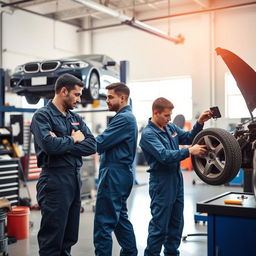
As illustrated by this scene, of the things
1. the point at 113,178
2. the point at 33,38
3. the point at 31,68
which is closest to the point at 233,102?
the point at 33,38

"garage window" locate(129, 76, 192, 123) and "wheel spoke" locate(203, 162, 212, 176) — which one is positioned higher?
"garage window" locate(129, 76, 192, 123)

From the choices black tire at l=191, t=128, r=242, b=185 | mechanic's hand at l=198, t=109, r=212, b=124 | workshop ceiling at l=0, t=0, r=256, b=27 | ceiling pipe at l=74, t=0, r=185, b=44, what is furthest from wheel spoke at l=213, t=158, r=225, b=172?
workshop ceiling at l=0, t=0, r=256, b=27

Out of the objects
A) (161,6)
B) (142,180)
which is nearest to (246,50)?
(161,6)

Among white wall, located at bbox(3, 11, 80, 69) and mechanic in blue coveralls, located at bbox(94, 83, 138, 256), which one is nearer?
mechanic in blue coveralls, located at bbox(94, 83, 138, 256)

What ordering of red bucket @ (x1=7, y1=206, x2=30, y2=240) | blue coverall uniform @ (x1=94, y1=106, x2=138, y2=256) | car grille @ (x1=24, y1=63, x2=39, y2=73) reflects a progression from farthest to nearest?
car grille @ (x1=24, y1=63, x2=39, y2=73) → red bucket @ (x1=7, y1=206, x2=30, y2=240) → blue coverall uniform @ (x1=94, y1=106, x2=138, y2=256)

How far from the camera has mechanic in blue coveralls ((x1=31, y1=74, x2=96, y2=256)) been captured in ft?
8.00

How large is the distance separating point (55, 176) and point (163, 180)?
2.60 feet

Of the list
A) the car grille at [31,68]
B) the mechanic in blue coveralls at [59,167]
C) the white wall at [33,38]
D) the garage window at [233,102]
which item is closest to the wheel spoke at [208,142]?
the mechanic in blue coveralls at [59,167]

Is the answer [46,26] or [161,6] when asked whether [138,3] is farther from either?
[46,26]

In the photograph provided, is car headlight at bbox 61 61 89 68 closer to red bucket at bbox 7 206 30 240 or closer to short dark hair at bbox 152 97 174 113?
red bucket at bbox 7 206 30 240

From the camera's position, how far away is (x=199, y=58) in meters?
11.0

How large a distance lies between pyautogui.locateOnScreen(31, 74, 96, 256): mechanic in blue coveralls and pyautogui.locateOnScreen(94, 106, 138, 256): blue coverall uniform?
0.19 m

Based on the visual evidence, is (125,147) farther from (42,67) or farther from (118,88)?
(42,67)

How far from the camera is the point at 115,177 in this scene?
2785 millimetres
